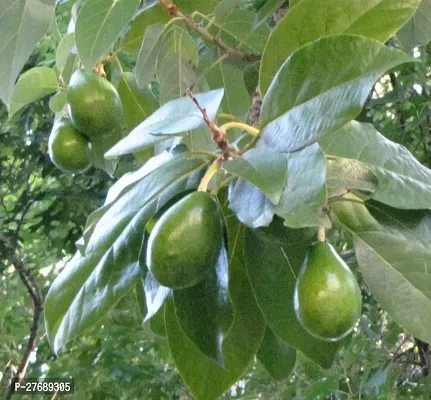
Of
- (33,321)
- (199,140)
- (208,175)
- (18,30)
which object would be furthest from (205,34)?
(33,321)

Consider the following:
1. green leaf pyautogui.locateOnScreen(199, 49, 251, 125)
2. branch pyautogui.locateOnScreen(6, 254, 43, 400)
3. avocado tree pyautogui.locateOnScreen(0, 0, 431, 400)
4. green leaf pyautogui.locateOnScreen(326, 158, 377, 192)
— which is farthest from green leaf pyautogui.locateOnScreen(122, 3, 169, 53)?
branch pyautogui.locateOnScreen(6, 254, 43, 400)

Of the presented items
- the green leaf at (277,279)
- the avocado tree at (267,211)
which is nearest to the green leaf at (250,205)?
the avocado tree at (267,211)

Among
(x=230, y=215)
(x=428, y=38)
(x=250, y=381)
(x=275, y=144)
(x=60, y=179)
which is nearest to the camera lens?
(x=275, y=144)

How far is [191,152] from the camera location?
1.79ft

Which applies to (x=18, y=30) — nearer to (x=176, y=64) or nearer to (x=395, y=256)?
(x=176, y=64)

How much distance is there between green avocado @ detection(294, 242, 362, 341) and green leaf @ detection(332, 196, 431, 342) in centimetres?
5

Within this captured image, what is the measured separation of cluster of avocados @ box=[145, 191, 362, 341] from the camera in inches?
18.5

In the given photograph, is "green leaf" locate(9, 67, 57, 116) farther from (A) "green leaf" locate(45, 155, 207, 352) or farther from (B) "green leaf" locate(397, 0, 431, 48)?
(B) "green leaf" locate(397, 0, 431, 48)

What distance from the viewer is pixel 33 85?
0.88 metres

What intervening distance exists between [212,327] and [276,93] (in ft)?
0.68

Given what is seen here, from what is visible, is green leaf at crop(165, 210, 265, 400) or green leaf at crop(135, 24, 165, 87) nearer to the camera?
green leaf at crop(165, 210, 265, 400)

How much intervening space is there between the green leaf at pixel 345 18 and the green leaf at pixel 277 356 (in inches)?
13.3

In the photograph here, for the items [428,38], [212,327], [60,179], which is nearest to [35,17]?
[212,327]

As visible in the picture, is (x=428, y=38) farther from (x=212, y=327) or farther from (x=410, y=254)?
(x=212, y=327)
